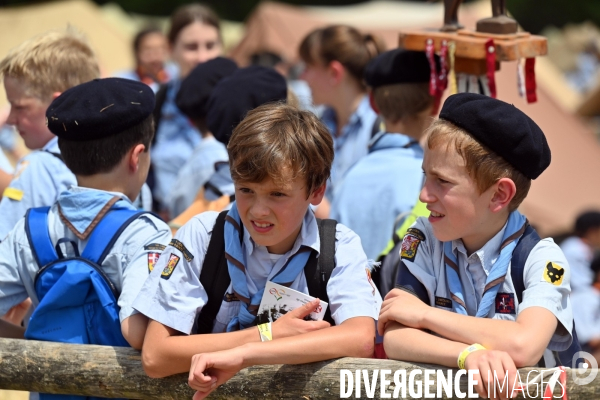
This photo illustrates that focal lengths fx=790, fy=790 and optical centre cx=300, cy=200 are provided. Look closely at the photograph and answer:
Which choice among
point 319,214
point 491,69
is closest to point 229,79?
point 319,214

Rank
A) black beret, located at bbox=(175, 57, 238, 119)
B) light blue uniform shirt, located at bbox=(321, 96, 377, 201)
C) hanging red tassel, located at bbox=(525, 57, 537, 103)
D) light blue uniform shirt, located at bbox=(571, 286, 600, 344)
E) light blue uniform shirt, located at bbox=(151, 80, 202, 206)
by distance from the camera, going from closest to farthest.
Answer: hanging red tassel, located at bbox=(525, 57, 537, 103)
black beret, located at bbox=(175, 57, 238, 119)
light blue uniform shirt, located at bbox=(321, 96, 377, 201)
light blue uniform shirt, located at bbox=(151, 80, 202, 206)
light blue uniform shirt, located at bbox=(571, 286, 600, 344)

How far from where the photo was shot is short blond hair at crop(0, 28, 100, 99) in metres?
3.59

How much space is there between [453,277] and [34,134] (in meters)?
2.09

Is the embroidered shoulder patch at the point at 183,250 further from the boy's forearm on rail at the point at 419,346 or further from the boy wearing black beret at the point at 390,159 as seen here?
the boy wearing black beret at the point at 390,159

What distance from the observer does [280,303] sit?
2586mm

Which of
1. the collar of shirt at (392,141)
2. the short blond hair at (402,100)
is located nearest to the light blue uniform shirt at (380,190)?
the collar of shirt at (392,141)

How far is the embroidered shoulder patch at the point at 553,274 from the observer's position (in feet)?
7.89

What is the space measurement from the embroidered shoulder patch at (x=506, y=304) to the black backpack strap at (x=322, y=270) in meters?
0.54

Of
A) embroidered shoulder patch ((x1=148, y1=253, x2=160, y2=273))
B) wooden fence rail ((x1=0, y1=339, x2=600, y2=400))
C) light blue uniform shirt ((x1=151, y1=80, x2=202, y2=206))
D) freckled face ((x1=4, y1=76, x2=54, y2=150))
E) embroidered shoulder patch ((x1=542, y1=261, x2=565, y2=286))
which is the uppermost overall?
freckled face ((x1=4, y1=76, x2=54, y2=150))

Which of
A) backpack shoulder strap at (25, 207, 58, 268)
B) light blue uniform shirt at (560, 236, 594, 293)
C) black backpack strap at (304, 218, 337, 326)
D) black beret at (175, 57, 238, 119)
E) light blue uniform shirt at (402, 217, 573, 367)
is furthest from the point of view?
light blue uniform shirt at (560, 236, 594, 293)

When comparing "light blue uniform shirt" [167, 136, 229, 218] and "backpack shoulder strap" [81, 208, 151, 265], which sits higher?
"backpack shoulder strap" [81, 208, 151, 265]

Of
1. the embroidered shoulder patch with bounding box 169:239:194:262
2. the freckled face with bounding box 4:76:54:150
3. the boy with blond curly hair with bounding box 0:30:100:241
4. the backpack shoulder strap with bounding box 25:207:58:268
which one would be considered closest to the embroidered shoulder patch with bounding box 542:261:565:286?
the embroidered shoulder patch with bounding box 169:239:194:262

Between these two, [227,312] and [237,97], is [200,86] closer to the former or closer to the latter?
[237,97]

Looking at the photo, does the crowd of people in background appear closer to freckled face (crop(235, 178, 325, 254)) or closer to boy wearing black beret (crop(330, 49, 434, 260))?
freckled face (crop(235, 178, 325, 254))
